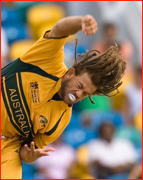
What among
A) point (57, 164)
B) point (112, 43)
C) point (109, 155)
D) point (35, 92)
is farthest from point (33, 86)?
point (112, 43)

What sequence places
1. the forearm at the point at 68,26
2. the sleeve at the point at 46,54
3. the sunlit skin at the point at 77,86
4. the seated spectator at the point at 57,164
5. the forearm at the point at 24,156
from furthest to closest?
the seated spectator at the point at 57,164 < the forearm at the point at 24,156 < the sunlit skin at the point at 77,86 < the sleeve at the point at 46,54 < the forearm at the point at 68,26

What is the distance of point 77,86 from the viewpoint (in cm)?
244

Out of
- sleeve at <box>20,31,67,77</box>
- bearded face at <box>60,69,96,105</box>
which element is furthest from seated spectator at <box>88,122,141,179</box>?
sleeve at <box>20,31,67,77</box>

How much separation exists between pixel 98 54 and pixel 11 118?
0.79 meters

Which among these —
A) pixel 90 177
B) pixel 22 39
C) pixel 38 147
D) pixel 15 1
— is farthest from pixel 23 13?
pixel 38 147

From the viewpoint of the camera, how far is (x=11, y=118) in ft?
7.97

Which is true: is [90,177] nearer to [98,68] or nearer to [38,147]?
[38,147]

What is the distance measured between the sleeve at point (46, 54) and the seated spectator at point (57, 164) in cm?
198

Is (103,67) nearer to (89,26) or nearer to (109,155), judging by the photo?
(89,26)

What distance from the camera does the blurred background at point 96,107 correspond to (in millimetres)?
4195

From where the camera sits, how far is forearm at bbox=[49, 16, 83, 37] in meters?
2.13

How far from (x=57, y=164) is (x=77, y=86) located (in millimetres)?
1997

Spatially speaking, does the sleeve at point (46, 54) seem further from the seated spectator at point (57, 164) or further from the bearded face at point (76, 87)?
the seated spectator at point (57, 164)

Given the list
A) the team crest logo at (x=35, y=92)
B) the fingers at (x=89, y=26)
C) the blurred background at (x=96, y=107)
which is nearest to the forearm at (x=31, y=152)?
the team crest logo at (x=35, y=92)
